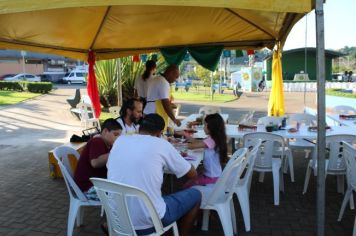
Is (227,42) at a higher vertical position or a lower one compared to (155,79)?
higher

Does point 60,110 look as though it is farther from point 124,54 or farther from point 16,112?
point 124,54

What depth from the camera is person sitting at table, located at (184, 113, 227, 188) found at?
3750mm

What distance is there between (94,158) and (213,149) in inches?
47.1

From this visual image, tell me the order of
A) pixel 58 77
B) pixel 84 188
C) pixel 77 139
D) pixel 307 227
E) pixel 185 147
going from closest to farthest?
pixel 84 188, pixel 307 227, pixel 185 147, pixel 77 139, pixel 58 77

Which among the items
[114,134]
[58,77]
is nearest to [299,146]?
[114,134]

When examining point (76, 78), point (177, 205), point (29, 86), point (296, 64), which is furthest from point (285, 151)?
point (296, 64)

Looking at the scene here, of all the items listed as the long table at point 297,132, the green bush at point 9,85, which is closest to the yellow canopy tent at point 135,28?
the long table at point 297,132

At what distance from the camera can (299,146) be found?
5754mm

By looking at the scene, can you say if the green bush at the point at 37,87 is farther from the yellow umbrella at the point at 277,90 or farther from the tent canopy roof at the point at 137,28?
the yellow umbrella at the point at 277,90

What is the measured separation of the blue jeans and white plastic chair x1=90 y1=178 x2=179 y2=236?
0.06 meters

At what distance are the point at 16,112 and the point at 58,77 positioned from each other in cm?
3031

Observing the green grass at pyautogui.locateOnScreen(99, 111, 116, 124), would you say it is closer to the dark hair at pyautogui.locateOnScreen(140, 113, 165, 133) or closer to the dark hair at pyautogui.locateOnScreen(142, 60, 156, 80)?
the dark hair at pyautogui.locateOnScreen(142, 60, 156, 80)

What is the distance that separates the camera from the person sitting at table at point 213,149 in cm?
375

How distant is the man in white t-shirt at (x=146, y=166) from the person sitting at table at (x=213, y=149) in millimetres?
844
